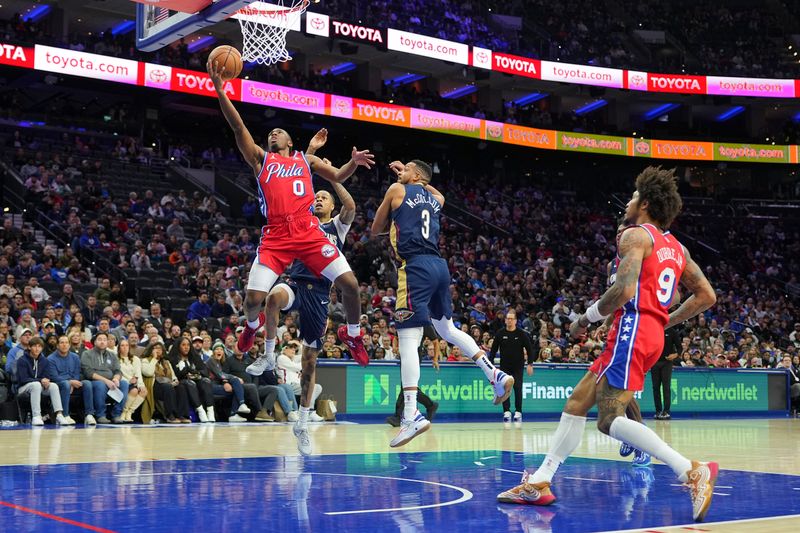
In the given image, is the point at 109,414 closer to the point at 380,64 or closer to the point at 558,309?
the point at 558,309

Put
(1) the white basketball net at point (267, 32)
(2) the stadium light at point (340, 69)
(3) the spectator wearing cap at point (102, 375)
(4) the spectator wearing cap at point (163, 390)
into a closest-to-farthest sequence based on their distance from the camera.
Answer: (1) the white basketball net at point (267, 32), (3) the spectator wearing cap at point (102, 375), (4) the spectator wearing cap at point (163, 390), (2) the stadium light at point (340, 69)

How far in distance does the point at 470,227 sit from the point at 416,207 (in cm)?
2540

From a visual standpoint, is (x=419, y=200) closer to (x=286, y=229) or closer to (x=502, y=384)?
(x=286, y=229)

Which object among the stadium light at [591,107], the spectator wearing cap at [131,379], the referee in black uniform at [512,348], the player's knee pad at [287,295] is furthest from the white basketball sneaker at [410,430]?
the stadium light at [591,107]

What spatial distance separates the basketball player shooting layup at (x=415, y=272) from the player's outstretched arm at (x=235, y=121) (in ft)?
4.12

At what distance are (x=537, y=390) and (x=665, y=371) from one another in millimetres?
2554

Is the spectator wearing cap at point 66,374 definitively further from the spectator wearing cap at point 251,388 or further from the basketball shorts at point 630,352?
the basketball shorts at point 630,352

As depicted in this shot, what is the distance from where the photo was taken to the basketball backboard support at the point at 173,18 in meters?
9.91

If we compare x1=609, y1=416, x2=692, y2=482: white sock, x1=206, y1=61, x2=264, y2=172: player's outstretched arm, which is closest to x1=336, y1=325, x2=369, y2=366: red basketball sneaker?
x1=206, y1=61, x2=264, y2=172: player's outstretched arm

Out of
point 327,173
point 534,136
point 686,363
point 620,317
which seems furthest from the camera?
point 534,136

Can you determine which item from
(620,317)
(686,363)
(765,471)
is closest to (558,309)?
(686,363)

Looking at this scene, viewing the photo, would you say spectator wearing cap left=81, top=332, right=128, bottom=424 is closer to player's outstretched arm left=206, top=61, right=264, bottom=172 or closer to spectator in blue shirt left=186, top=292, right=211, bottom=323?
spectator in blue shirt left=186, top=292, right=211, bottom=323

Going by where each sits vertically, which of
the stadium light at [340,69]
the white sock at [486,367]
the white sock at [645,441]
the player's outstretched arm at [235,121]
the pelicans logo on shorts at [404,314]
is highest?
the stadium light at [340,69]

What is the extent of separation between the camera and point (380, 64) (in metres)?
37.6
